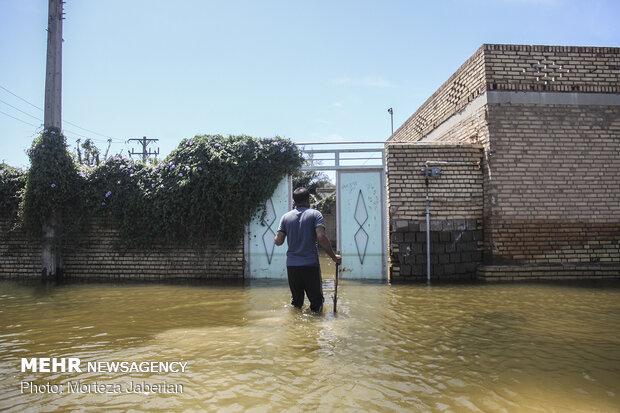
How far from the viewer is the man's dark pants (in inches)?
193

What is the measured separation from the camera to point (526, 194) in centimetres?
830

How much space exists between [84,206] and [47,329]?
19.0ft

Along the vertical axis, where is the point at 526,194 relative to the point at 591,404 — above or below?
above

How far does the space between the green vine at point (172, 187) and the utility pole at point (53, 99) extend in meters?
0.25

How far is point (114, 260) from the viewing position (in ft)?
32.0

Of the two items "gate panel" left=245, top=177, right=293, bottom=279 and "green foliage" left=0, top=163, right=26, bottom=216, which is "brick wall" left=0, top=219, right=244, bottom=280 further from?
"green foliage" left=0, top=163, right=26, bottom=216

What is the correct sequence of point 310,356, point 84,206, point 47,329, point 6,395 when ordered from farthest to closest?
1. point 84,206
2. point 47,329
3. point 310,356
4. point 6,395

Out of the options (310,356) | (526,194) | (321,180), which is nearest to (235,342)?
(310,356)

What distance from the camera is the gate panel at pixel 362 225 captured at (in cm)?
941

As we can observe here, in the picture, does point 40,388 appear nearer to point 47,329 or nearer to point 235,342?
point 235,342

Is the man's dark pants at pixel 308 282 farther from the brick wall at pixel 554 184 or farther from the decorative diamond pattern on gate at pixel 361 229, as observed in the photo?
the brick wall at pixel 554 184

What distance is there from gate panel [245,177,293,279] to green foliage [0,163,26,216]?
5627 mm

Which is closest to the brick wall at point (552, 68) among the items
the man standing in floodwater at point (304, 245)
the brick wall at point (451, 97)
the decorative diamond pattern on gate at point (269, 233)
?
the brick wall at point (451, 97)

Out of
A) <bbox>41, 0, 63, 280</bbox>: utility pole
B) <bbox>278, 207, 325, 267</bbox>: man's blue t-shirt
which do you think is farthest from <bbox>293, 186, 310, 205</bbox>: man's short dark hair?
<bbox>41, 0, 63, 280</bbox>: utility pole
